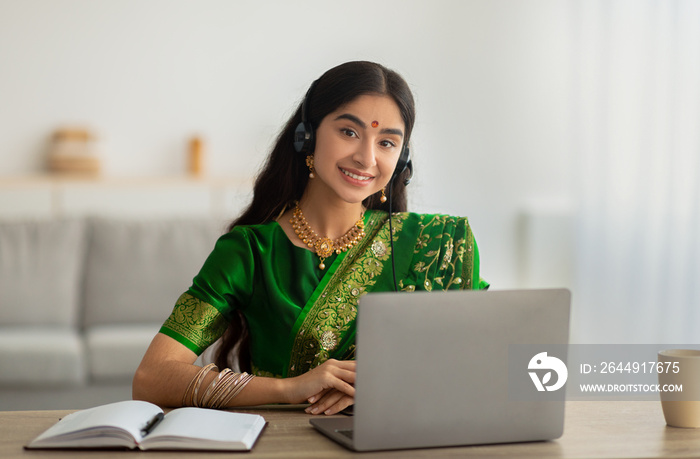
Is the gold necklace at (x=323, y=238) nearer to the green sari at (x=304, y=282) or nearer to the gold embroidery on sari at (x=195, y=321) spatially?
the green sari at (x=304, y=282)

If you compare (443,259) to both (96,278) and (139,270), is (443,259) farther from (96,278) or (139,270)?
(96,278)

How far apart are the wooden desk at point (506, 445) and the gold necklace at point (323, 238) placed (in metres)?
0.42

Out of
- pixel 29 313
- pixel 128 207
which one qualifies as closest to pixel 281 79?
pixel 128 207

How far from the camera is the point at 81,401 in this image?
3014 mm

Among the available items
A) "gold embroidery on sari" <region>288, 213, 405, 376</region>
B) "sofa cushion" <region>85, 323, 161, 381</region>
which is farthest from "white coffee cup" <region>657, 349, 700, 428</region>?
"sofa cushion" <region>85, 323, 161, 381</region>

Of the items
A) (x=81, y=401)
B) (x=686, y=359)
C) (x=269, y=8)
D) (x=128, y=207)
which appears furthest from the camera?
(x=269, y=8)

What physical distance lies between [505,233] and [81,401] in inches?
106

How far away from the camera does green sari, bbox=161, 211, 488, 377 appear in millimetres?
1559

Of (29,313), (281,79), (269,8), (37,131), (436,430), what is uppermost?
(269,8)

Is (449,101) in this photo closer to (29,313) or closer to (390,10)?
(390,10)

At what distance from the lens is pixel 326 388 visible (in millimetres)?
1320

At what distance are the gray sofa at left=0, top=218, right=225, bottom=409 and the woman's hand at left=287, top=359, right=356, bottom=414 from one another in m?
1.84

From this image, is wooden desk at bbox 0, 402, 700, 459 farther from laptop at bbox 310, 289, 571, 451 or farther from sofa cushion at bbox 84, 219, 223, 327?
sofa cushion at bbox 84, 219, 223, 327

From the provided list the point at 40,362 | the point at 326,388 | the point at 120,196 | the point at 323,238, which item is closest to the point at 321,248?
the point at 323,238
